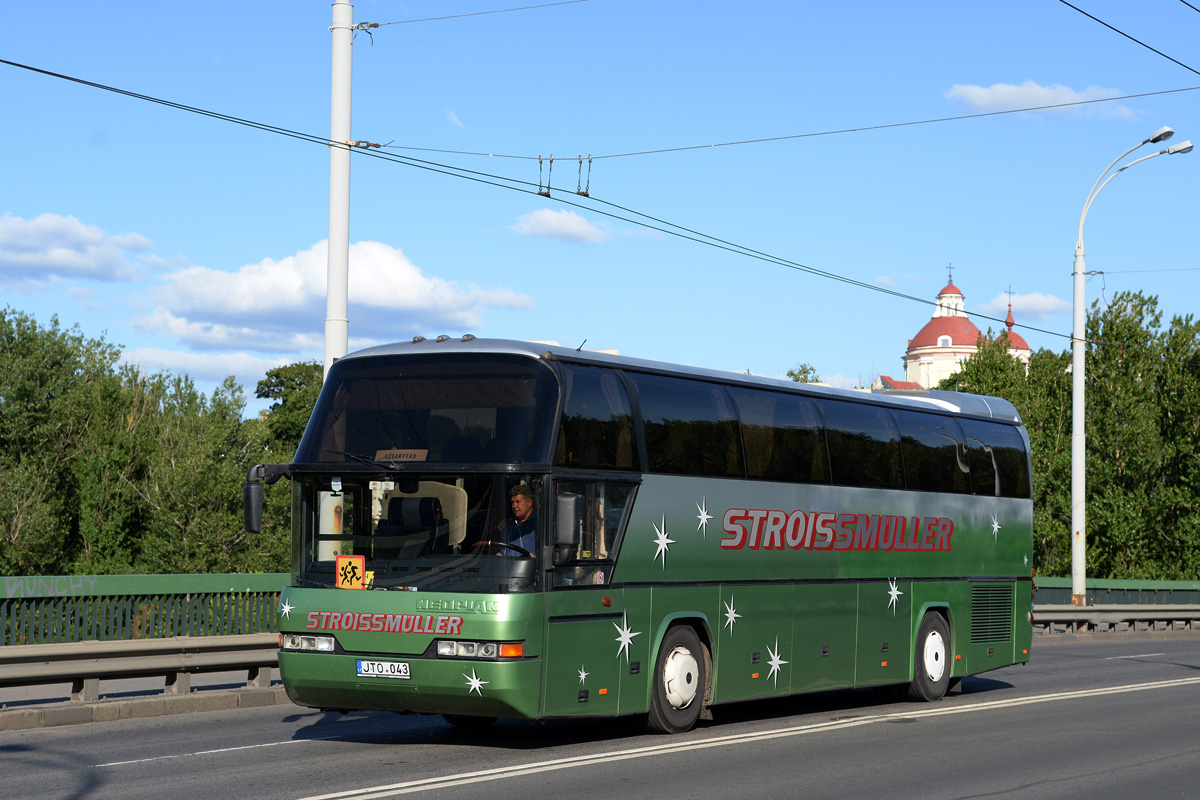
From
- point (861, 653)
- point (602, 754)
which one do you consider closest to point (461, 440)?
point (602, 754)

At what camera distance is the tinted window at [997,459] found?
56.5 ft

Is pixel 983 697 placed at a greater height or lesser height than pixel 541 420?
lesser

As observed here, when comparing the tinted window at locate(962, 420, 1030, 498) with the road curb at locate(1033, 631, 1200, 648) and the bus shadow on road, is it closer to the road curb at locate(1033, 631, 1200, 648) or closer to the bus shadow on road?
the bus shadow on road

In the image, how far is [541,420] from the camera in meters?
10.9

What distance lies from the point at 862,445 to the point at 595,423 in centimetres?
468

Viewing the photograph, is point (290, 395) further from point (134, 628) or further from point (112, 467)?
point (134, 628)

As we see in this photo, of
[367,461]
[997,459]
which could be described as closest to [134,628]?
[367,461]

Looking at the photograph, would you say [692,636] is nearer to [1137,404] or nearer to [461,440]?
[461,440]

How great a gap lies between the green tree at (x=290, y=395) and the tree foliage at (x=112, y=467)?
20935mm

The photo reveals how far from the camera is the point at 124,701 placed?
13.3 metres

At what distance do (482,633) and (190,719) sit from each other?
14.8ft

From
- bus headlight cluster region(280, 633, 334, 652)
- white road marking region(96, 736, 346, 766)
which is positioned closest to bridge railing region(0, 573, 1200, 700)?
white road marking region(96, 736, 346, 766)

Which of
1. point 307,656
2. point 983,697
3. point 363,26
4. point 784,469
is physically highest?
point 363,26

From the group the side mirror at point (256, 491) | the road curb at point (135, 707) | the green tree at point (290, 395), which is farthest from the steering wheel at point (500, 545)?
the green tree at point (290, 395)
